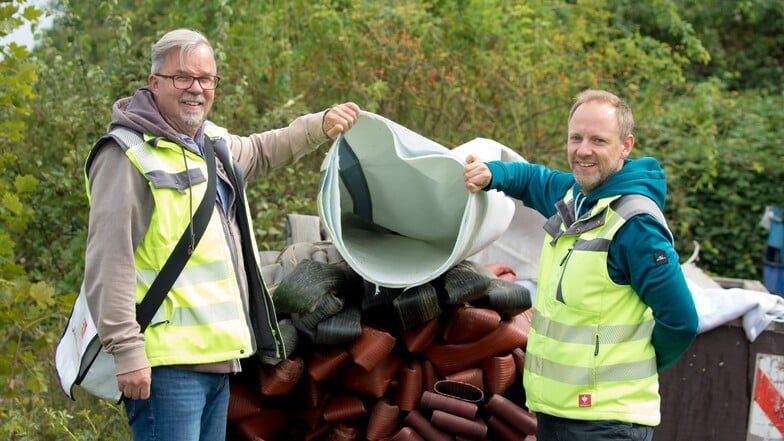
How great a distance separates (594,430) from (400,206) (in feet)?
4.66

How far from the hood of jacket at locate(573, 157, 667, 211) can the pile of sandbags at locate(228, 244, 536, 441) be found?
73cm

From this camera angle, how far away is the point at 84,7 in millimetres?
6941

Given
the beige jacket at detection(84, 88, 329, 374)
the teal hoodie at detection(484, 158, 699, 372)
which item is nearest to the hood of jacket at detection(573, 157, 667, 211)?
the teal hoodie at detection(484, 158, 699, 372)

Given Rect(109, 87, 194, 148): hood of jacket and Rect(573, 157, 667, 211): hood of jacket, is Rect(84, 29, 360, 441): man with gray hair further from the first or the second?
Rect(573, 157, 667, 211): hood of jacket

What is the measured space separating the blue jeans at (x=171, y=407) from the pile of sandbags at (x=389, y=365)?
579mm

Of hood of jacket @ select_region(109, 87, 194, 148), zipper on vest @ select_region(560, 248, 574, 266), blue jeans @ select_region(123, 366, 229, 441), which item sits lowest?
blue jeans @ select_region(123, 366, 229, 441)

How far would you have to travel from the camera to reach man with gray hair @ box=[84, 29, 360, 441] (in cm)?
261

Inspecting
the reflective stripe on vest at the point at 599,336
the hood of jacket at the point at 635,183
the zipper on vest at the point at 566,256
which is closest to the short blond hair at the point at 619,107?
the hood of jacket at the point at 635,183

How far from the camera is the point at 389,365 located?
349 cm

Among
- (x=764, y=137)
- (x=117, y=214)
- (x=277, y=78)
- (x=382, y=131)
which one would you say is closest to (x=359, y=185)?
(x=382, y=131)

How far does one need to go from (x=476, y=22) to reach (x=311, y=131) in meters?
4.80

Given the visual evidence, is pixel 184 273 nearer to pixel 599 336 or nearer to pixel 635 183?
pixel 599 336

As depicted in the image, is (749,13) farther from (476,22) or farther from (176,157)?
(176,157)

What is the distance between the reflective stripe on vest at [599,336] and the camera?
2.77m
